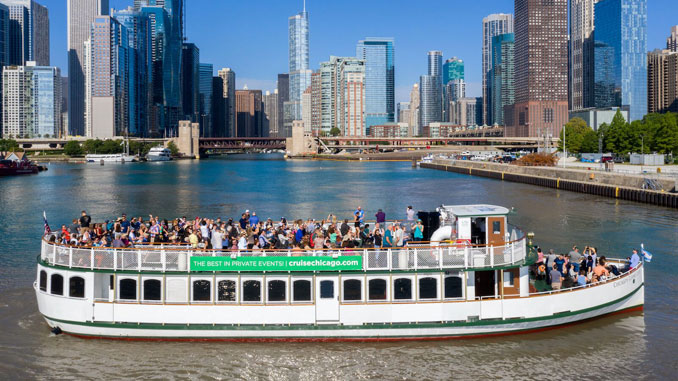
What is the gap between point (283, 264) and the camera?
18547 mm

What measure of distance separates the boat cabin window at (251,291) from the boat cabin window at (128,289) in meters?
3.12

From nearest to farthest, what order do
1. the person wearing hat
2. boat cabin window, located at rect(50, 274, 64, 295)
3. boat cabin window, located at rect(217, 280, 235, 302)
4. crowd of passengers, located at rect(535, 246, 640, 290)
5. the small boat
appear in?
boat cabin window, located at rect(217, 280, 235, 302) < boat cabin window, located at rect(50, 274, 64, 295) < the person wearing hat < crowd of passengers, located at rect(535, 246, 640, 290) < the small boat

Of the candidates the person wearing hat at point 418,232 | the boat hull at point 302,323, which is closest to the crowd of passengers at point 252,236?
the person wearing hat at point 418,232

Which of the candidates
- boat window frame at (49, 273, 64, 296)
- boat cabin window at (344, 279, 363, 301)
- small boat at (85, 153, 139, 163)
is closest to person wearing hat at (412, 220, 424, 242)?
boat cabin window at (344, 279, 363, 301)

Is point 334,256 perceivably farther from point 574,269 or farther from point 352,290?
point 574,269

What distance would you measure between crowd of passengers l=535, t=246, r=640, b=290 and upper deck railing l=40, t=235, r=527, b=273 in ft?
7.40

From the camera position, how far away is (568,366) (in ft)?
59.9

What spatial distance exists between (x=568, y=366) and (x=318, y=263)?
7400mm

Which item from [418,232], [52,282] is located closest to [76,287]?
[52,282]

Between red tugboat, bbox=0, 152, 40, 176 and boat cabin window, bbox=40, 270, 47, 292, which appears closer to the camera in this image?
boat cabin window, bbox=40, 270, 47, 292

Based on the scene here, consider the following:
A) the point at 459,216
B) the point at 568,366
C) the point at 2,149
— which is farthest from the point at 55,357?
the point at 2,149

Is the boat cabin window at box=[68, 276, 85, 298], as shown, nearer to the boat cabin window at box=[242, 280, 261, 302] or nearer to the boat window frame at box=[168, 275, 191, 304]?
the boat window frame at box=[168, 275, 191, 304]

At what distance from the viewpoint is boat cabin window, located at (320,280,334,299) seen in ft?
61.7

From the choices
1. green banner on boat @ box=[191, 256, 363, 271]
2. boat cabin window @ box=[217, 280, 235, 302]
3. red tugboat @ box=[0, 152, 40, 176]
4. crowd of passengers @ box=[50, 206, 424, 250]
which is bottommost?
boat cabin window @ box=[217, 280, 235, 302]
